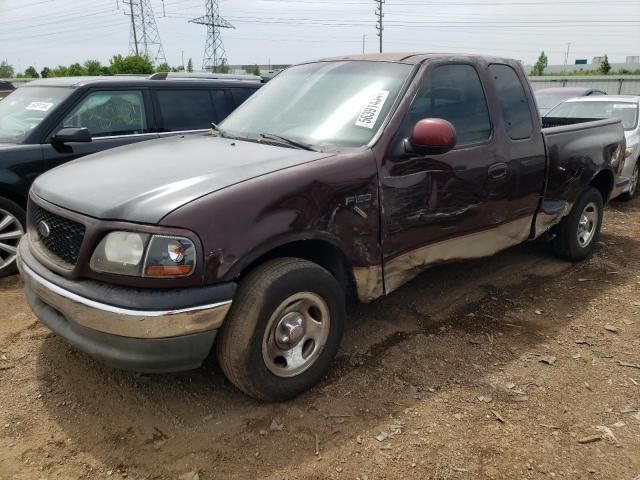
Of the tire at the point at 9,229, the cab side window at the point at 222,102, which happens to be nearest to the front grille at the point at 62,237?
the tire at the point at 9,229

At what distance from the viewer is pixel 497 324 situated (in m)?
4.00

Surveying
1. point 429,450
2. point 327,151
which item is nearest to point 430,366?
point 429,450

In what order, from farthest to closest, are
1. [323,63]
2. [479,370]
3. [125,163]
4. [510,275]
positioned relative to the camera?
[510,275] → [323,63] → [479,370] → [125,163]

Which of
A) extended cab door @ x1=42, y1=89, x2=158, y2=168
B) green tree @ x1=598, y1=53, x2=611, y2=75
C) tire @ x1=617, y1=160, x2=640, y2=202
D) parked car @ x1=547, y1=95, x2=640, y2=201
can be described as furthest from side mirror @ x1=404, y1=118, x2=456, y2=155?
green tree @ x1=598, y1=53, x2=611, y2=75

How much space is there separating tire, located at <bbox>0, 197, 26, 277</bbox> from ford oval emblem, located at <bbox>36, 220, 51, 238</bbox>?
6.60ft

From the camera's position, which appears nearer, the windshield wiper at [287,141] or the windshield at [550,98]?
the windshield wiper at [287,141]

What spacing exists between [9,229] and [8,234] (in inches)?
2.3

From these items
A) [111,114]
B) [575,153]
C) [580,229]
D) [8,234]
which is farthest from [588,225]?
[8,234]

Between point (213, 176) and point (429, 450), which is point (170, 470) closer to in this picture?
point (429, 450)

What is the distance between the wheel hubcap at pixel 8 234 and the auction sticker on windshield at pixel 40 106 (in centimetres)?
113

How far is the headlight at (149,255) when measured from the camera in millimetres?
2412

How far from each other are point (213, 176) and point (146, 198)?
1.18 feet

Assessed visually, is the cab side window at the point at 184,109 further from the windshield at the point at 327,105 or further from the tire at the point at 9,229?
the windshield at the point at 327,105

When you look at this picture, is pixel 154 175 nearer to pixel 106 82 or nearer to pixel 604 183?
pixel 106 82
